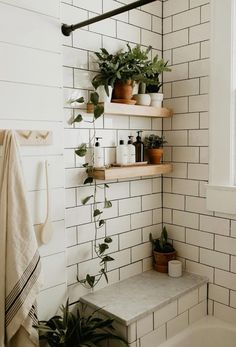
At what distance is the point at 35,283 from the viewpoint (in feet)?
4.98

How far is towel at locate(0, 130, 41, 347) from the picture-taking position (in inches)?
57.7

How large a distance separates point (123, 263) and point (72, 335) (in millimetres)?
607

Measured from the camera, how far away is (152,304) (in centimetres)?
182

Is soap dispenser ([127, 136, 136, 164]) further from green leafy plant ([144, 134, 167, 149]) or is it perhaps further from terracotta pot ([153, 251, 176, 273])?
terracotta pot ([153, 251, 176, 273])

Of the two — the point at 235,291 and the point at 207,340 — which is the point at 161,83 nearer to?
the point at 235,291

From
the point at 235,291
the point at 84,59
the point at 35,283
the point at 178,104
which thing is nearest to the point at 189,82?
the point at 178,104

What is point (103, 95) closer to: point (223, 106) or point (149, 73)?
point (149, 73)

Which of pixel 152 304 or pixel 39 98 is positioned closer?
pixel 39 98

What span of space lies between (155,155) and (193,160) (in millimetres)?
243

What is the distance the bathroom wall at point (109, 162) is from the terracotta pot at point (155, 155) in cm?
14

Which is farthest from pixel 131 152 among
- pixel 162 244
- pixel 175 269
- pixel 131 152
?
pixel 175 269

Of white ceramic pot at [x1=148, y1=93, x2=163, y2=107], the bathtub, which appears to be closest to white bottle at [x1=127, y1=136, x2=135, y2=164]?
white ceramic pot at [x1=148, y1=93, x2=163, y2=107]

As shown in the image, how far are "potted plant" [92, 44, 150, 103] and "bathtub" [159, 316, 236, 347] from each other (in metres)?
1.37

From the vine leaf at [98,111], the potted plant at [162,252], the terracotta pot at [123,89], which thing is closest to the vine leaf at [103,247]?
the potted plant at [162,252]
